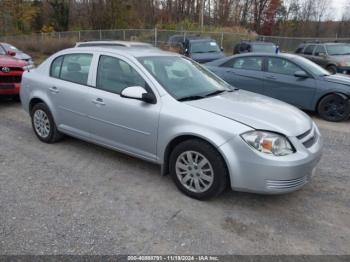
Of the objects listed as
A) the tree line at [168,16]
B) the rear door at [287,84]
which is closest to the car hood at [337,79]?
the rear door at [287,84]

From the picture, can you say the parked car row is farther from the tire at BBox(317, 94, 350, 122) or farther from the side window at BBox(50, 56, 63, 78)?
the tire at BBox(317, 94, 350, 122)

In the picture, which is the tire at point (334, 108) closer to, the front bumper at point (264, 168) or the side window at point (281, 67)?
the side window at point (281, 67)

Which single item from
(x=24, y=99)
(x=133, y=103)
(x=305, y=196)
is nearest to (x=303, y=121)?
(x=305, y=196)

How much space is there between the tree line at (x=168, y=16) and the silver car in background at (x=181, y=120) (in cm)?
2817

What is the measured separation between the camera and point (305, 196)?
381 cm

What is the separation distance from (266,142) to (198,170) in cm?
78

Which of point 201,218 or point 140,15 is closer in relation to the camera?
point 201,218

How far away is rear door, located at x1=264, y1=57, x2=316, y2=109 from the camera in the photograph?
7438 millimetres

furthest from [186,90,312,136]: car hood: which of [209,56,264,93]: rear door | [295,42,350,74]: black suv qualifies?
[295,42,350,74]: black suv

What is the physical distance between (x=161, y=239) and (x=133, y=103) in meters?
1.68

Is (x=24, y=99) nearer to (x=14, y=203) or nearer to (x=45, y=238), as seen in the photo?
(x=14, y=203)

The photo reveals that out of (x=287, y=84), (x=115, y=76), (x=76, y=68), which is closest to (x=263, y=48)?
(x=287, y=84)

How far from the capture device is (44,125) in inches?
210

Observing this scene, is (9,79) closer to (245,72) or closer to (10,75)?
(10,75)
